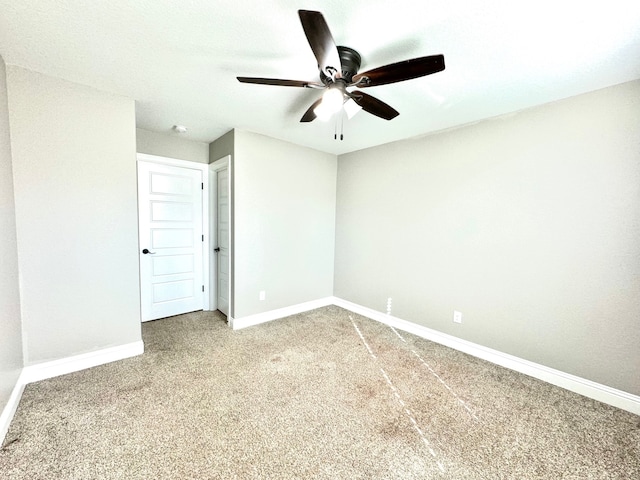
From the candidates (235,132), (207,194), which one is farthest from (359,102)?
(207,194)

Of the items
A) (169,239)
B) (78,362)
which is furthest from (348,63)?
(78,362)

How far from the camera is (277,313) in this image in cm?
366

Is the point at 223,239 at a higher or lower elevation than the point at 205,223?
lower

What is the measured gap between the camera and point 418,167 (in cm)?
321

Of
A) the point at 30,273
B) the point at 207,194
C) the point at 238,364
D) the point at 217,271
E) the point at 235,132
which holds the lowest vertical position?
the point at 238,364

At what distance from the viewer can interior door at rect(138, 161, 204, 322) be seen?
3340 millimetres

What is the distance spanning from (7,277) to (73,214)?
2.08 feet

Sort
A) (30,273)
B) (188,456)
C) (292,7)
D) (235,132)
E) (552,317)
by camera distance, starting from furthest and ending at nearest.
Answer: (235,132)
(552,317)
(30,273)
(188,456)
(292,7)

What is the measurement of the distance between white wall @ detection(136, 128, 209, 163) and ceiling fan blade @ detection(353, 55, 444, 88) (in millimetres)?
2799

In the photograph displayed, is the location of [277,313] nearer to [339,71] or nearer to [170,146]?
[170,146]

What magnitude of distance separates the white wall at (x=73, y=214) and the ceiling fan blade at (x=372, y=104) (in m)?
2.05

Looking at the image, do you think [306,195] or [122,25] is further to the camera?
[306,195]

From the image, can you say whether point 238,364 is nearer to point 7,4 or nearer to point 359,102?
point 359,102

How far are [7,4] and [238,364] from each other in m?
2.73
